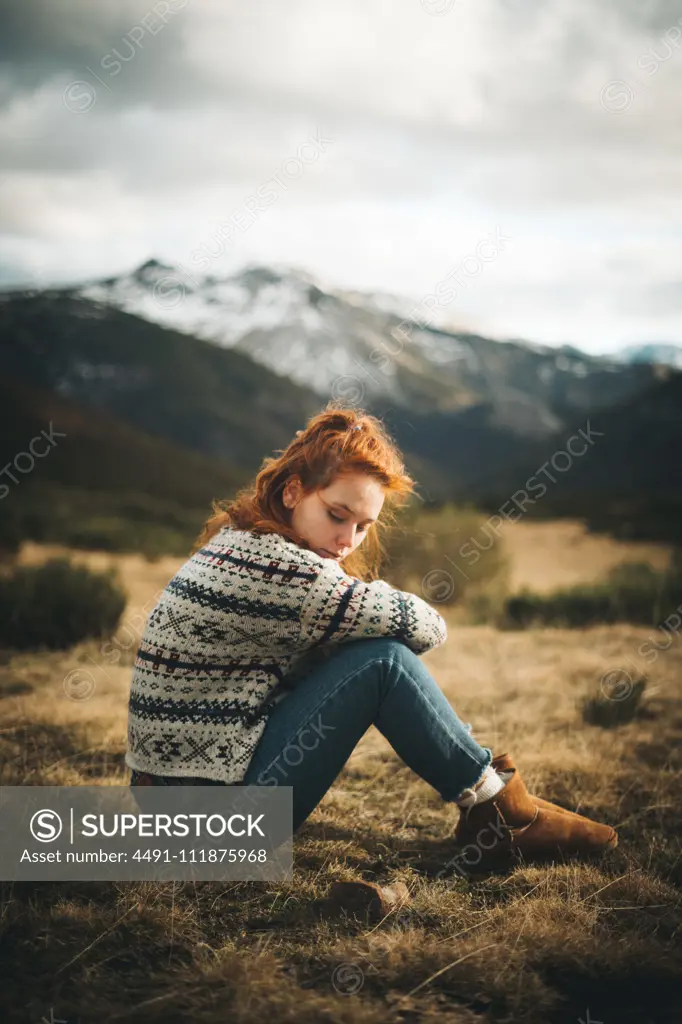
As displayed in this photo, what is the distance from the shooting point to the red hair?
1917mm

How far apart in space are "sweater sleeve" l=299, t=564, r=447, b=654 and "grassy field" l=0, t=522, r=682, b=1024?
0.72 metres

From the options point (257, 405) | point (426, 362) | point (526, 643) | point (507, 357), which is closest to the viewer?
point (526, 643)

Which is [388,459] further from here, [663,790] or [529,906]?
[663,790]

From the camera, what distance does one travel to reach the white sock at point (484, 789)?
1.90 m

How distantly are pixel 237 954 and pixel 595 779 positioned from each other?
162cm

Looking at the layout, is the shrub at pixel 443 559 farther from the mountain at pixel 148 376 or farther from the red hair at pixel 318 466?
the mountain at pixel 148 376

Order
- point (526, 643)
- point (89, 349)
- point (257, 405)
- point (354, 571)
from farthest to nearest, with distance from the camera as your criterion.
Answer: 1. point (257, 405)
2. point (89, 349)
3. point (526, 643)
4. point (354, 571)

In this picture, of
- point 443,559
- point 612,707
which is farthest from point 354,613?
point 443,559

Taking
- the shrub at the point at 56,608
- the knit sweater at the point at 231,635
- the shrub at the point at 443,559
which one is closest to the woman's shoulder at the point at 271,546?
the knit sweater at the point at 231,635

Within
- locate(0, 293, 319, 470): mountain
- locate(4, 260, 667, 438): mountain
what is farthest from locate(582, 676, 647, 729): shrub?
locate(4, 260, 667, 438): mountain

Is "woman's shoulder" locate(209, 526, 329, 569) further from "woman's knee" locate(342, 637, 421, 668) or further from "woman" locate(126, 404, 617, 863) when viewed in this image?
"woman's knee" locate(342, 637, 421, 668)

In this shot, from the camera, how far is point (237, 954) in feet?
5.25

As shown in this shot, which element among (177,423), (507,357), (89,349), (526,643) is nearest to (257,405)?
(177,423)

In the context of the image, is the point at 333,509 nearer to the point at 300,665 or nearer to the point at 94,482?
the point at 300,665
